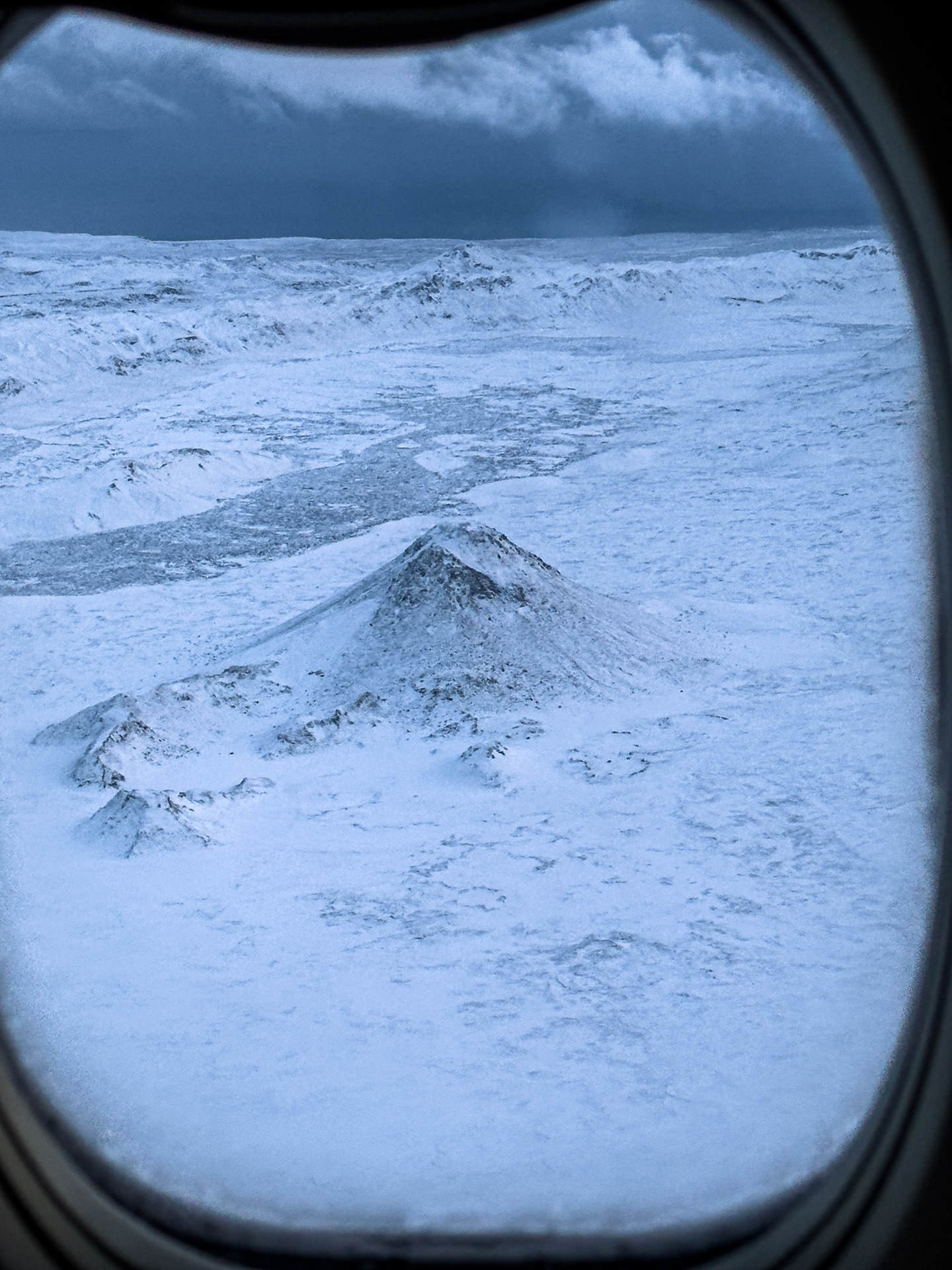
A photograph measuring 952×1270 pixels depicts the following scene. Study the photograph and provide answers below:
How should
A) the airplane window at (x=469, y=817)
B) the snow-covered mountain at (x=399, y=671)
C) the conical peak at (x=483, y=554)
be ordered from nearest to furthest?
the airplane window at (x=469, y=817), the snow-covered mountain at (x=399, y=671), the conical peak at (x=483, y=554)

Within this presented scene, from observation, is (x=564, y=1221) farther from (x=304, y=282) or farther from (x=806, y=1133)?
(x=304, y=282)

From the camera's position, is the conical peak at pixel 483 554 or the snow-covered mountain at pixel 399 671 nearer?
the snow-covered mountain at pixel 399 671

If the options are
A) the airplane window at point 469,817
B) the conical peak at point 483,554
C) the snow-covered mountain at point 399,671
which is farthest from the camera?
the conical peak at point 483,554

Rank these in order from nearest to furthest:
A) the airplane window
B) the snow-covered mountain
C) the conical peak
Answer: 1. the airplane window
2. the snow-covered mountain
3. the conical peak

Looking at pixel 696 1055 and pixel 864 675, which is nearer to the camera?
pixel 696 1055

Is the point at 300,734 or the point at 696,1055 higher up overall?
the point at 300,734

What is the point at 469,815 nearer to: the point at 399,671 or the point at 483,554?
the point at 399,671

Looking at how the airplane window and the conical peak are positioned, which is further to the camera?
the conical peak

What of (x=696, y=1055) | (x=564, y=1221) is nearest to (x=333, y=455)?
(x=696, y=1055)
